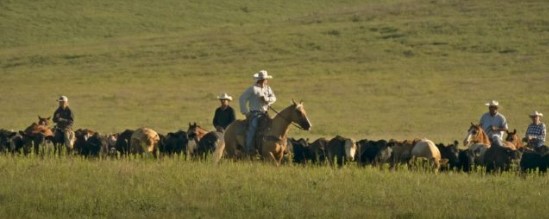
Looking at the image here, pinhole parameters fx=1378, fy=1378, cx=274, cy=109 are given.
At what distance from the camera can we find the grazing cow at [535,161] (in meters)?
20.2

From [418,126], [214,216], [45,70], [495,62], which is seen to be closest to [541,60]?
[495,62]

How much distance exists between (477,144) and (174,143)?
5.26 metres

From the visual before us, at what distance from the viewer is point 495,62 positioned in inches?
2110

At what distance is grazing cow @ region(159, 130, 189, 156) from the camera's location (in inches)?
920

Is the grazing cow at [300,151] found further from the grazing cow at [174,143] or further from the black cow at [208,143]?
the grazing cow at [174,143]

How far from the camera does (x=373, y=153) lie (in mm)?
22562

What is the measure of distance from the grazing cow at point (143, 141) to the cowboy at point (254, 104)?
3.83 m

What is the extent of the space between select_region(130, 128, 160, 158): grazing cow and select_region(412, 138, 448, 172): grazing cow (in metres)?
4.74

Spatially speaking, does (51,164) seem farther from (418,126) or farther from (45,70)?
(45,70)

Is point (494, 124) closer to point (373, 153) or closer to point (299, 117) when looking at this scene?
point (373, 153)

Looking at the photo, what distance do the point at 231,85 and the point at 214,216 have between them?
36.0 m

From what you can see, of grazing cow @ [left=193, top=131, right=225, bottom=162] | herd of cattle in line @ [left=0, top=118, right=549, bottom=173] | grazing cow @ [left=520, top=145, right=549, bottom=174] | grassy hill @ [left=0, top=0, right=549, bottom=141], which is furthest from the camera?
grassy hill @ [left=0, top=0, right=549, bottom=141]

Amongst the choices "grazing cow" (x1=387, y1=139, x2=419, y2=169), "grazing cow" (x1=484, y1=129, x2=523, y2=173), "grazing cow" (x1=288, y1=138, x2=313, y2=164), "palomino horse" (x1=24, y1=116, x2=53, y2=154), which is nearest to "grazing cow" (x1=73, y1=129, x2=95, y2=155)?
"palomino horse" (x1=24, y1=116, x2=53, y2=154)

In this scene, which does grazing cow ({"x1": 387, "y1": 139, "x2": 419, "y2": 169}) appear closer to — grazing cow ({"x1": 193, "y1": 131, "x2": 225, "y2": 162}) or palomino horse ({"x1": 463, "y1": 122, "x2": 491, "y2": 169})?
palomino horse ({"x1": 463, "y1": 122, "x2": 491, "y2": 169})
